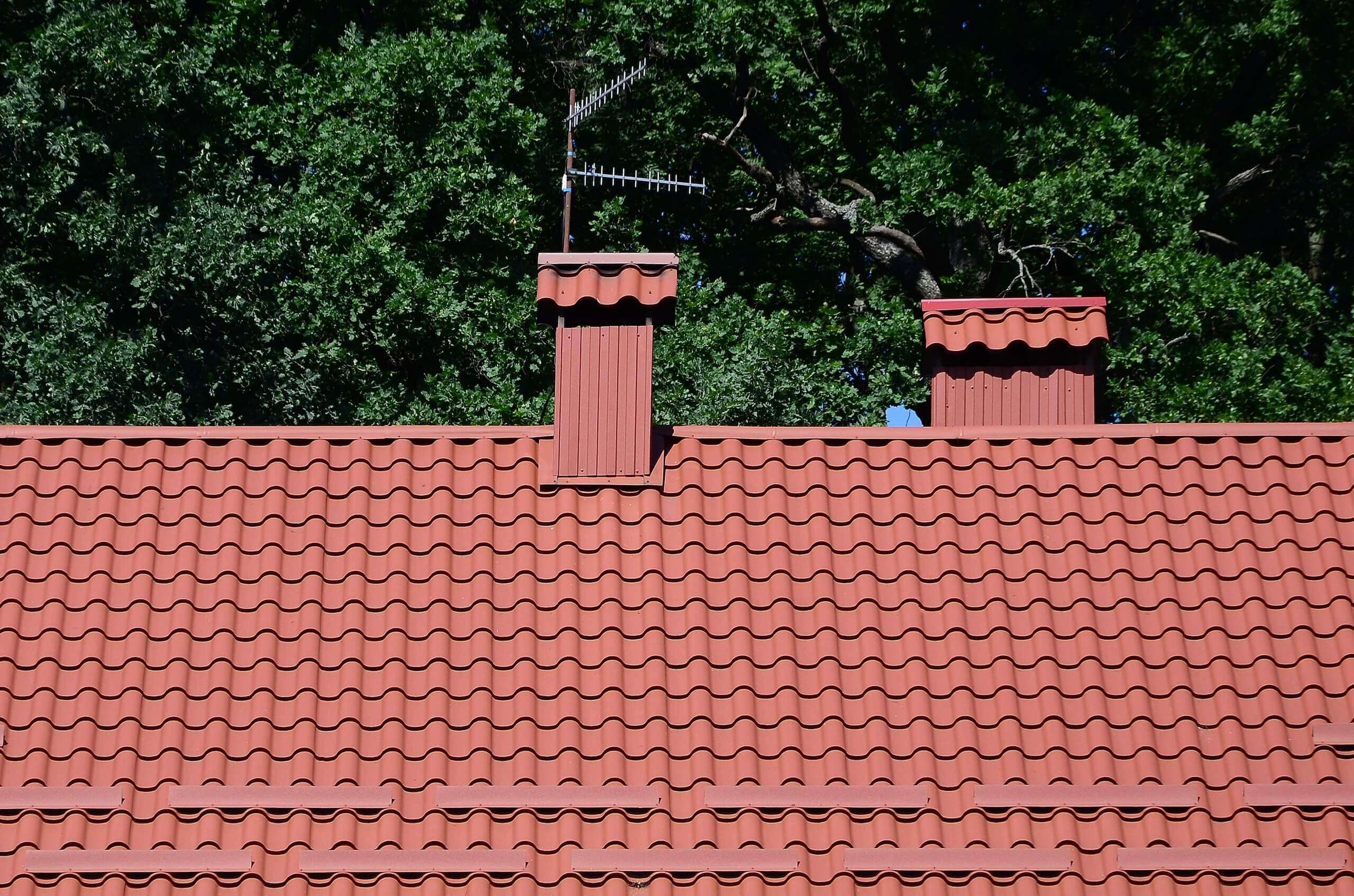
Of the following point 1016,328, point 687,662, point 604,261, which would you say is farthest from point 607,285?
point 1016,328

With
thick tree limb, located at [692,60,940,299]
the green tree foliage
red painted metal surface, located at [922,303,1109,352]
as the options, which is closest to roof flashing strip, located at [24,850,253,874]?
red painted metal surface, located at [922,303,1109,352]

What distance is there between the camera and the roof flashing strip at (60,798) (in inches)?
274

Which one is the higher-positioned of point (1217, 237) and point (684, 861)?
point (1217, 237)

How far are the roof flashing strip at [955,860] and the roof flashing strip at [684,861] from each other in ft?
0.95

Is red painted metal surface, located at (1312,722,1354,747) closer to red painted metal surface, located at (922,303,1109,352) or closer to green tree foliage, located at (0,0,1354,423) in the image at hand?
red painted metal surface, located at (922,303,1109,352)

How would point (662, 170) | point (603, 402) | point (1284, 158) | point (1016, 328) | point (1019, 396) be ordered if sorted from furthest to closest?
1. point (662, 170)
2. point (1284, 158)
3. point (1019, 396)
4. point (1016, 328)
5. point (603, 402)

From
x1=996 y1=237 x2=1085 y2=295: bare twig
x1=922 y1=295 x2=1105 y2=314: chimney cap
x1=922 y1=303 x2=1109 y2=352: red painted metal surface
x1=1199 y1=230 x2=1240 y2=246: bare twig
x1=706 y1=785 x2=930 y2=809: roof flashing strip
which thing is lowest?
x1=706 y1=785 x2=930 y2=809: roof flashing strip

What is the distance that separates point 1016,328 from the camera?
30.7 ft

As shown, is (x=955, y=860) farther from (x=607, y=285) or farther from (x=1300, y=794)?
(x=607, y=285)

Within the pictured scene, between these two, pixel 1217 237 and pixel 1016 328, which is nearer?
pixel 1016 328

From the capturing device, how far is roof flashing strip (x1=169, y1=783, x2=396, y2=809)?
6.94 meters

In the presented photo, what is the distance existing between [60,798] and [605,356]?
3.35 meters

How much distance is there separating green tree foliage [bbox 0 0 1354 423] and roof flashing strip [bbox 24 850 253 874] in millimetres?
11310

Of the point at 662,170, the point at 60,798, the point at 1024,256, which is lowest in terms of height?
the point at 60,798
